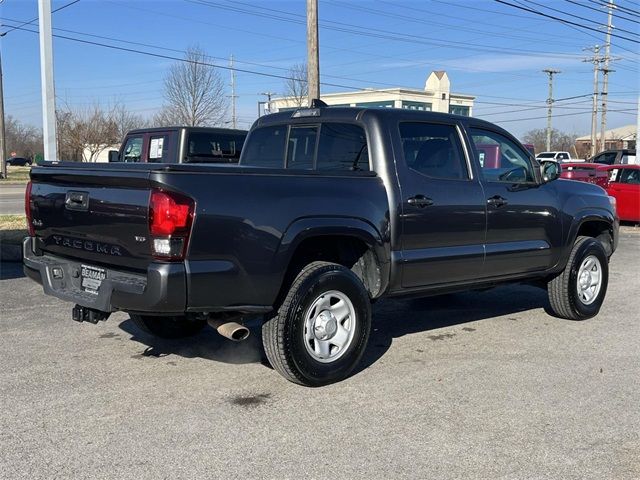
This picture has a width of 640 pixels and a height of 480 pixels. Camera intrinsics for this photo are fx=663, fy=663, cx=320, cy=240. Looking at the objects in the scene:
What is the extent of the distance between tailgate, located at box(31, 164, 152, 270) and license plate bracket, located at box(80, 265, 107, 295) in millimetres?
55

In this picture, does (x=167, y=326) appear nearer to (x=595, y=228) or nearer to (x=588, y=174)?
(x=595, y=228)

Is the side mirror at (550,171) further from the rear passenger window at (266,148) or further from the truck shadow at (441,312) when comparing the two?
the rear passenger window at (266,148)

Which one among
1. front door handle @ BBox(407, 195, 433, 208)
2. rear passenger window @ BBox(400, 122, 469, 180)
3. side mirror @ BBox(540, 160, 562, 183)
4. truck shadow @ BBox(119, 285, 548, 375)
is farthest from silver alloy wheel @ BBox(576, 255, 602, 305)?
front door handle @ BBox(407, 195, 433, 208)

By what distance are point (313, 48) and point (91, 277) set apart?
11907 millimetres

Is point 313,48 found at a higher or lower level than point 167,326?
higher

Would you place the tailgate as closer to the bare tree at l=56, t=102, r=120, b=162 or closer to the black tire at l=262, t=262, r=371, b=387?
the black tire at l=262, t=262, r=371, b=387

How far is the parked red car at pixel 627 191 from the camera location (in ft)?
54.7

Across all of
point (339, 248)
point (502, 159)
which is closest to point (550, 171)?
point (502, 159)

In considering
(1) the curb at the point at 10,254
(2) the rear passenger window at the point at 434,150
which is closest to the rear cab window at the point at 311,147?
(2) the rear passenger window at the point at 434,150

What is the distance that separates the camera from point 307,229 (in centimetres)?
455

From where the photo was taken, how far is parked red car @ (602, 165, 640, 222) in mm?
16672

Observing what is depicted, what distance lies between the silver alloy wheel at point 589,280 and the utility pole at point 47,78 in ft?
30.1

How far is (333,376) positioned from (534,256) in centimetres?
262

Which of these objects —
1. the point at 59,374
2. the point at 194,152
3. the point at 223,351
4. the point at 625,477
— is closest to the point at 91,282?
the point at 59,374
